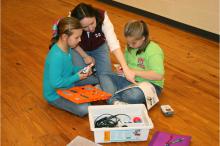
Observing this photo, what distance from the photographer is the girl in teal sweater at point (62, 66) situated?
5.43 feet

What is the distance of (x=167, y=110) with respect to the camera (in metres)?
1.82

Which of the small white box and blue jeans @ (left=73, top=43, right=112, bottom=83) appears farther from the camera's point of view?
blue jeans @ (left=73, top=43, right=112, bottom=83)

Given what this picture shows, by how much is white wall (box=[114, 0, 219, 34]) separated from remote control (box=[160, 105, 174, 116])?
1.29 m

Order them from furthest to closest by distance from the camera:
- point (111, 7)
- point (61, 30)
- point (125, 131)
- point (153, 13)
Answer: point (111, 7)
point (153, 13)
point (61, 30)
point (125, 131)

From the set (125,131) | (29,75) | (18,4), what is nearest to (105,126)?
(125,131)

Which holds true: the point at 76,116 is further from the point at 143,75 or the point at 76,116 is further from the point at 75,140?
the point at 143,75

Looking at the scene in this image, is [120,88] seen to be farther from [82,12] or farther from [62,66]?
[82,12]

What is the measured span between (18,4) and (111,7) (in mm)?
1194

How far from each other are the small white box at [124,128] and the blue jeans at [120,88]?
0.11 metres

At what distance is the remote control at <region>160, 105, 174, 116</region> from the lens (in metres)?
1.81

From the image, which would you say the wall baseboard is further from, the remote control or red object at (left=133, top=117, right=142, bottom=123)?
red object at (left=133, top=117, right=142, bottom=123)

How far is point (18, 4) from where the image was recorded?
3.82 meters

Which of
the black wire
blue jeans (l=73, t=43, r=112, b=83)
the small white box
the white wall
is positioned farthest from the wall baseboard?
the black wire

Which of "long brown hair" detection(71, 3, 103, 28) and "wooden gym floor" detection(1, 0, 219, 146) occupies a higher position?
"long brown hair" detection(71, 3, 103, 28)
